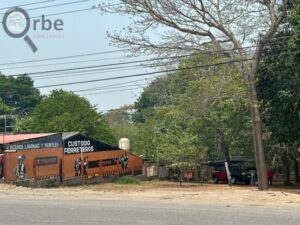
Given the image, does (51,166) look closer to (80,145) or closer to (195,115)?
(80,145)

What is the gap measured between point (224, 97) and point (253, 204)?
477 inches

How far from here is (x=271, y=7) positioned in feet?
85.0

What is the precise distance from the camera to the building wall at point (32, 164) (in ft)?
94.3

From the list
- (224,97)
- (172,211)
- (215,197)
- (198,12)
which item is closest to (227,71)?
(224,97)

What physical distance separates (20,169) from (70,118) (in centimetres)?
1953

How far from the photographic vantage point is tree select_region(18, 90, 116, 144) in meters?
48.4

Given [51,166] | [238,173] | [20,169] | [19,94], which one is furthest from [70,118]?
[19,94]

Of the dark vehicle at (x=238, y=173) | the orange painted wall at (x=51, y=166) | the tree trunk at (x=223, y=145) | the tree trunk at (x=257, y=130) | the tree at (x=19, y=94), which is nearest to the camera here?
the tree trunk at (x=257, y=130)

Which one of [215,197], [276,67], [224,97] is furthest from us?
[224,97]

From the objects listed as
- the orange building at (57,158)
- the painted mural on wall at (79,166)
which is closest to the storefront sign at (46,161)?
the orange building at (57,158)

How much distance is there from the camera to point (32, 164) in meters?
30.2

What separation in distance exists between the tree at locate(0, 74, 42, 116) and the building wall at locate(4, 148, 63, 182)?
188 ft

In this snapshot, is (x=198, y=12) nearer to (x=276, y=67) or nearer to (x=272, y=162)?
(x=276, y=67)

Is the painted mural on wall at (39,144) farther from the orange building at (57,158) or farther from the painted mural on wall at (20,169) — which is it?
the painted mural on wall at (20,169)
